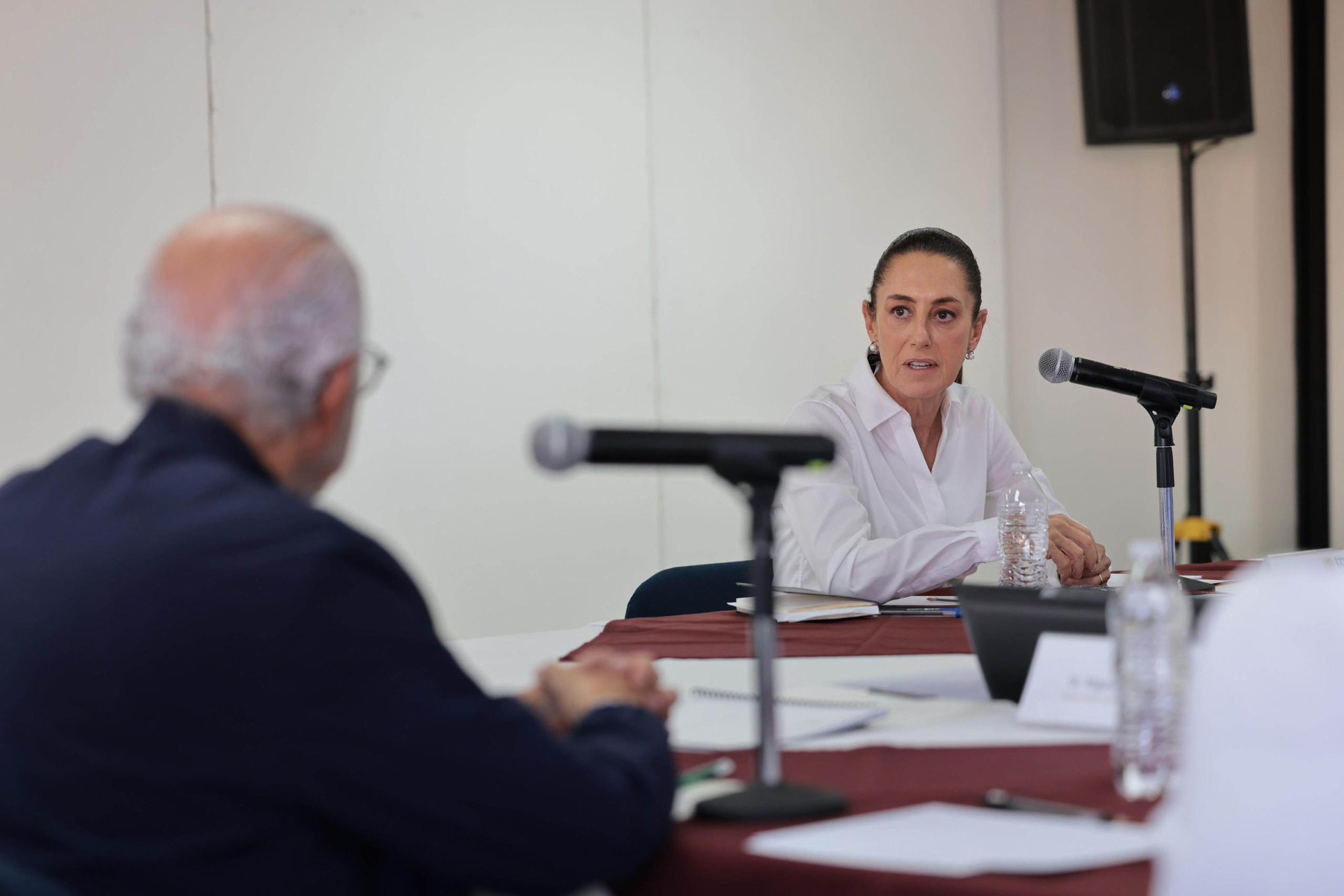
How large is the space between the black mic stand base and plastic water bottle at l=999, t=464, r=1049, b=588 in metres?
1.35

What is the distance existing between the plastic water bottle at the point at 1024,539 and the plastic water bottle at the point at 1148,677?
1146mm

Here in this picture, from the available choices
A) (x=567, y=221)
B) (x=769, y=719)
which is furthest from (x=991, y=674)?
(x=567, y=221)

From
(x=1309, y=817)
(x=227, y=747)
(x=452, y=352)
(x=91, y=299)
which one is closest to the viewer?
(x=1309, y=817)

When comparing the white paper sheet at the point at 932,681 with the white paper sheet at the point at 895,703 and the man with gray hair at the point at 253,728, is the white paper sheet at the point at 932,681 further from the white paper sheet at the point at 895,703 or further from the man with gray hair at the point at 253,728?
the man with gray hair at the point at 253,728

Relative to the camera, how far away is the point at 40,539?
0.98m

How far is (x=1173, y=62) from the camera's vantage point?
4977mm

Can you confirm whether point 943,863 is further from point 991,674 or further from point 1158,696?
point 991,674

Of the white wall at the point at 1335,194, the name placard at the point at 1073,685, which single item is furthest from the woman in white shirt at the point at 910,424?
the white wall at the point at 1335,194

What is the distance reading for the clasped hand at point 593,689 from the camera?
47.1 inches

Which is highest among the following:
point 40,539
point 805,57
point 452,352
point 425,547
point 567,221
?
point 805,57

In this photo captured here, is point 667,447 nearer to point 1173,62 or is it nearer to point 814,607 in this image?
point 814,607

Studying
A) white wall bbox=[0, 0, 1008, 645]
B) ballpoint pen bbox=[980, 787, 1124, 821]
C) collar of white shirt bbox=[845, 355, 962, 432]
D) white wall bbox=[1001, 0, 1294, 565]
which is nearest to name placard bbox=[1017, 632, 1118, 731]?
ballpoint pen bbox=[980, 787, 1124, 821]

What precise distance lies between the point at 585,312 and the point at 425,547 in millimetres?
897

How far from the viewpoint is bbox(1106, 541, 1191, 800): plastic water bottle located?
1.10 m
